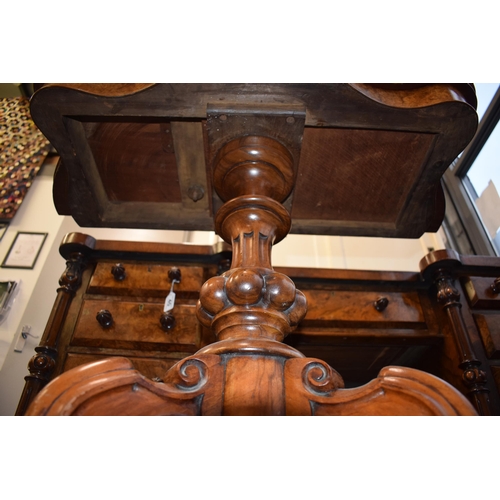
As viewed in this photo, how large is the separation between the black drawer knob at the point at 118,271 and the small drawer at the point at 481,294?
45.7 inches

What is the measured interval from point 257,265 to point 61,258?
2039 millimetres

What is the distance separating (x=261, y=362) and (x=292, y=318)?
0.38ft

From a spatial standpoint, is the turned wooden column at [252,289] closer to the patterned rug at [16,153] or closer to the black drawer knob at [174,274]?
the black drawer knob at [174,274]

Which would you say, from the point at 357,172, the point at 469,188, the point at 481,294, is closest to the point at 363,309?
the point at 481,294

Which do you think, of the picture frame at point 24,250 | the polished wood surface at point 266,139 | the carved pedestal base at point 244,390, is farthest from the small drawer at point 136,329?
the picture frame at point 24,250

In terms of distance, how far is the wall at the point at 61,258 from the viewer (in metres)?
2.00

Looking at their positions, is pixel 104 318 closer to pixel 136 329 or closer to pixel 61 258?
pixel 136 329

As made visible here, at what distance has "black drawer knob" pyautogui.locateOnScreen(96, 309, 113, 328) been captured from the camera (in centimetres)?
115

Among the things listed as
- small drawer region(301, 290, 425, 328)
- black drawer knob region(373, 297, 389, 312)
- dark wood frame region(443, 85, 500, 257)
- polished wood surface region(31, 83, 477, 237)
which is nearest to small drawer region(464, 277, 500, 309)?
small drawer region(301, 290, 425, 328)

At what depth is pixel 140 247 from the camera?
1.33m

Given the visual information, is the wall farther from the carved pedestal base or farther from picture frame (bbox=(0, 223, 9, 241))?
the carved pedestal base
